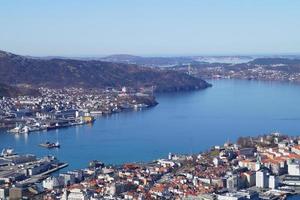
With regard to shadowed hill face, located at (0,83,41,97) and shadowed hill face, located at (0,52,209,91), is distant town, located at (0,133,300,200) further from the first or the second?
shadowed hill face, located at (0,52,209,91)

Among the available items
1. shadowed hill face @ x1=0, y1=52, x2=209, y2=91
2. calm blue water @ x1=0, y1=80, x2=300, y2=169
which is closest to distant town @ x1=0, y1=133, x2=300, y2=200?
calm blue water @ x1=0, y1=80, x2=300, y2=169

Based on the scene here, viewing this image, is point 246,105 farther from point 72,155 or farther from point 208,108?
point 72,155

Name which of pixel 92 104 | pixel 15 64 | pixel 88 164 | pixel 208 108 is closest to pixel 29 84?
pixel 15 64

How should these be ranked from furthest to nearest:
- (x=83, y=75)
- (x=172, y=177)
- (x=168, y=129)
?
(x=83, y=75), (x=168, y=129), (x=172, y=177)

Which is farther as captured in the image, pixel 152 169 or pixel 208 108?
pixel 208 108

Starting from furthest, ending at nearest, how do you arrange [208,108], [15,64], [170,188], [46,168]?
[15,64] < [208,108] < [46,168] < [170,188]

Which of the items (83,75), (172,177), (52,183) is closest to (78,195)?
(52,183)

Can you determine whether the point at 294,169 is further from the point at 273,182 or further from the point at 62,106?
the point at 62,106

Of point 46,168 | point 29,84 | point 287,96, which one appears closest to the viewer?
point 46,168
